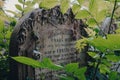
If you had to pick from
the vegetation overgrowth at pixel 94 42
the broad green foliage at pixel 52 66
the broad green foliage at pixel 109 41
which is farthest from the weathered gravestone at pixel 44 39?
the broad green foliage at pixel 109 41

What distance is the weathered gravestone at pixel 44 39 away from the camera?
222 centimetres

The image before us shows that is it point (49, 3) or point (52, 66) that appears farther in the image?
point (49, 3)

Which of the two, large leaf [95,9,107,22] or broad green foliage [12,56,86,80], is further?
large leaf [95,9,107,22]

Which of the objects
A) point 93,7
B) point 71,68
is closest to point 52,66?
point 71,68

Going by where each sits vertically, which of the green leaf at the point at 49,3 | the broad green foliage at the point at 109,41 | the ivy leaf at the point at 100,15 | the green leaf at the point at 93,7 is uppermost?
the green leaf at the point at 49,3

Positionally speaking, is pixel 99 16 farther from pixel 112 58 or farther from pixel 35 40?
pixel 35 40

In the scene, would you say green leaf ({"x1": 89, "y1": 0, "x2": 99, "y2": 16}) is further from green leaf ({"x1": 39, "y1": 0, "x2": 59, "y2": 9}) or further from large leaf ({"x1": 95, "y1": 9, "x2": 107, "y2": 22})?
green leaf ({"x1": 39, "y1": 0, "x2": 59, "y2": 9})

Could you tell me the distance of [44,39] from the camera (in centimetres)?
255

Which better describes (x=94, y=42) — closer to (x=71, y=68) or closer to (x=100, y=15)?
(x=71, y=68)

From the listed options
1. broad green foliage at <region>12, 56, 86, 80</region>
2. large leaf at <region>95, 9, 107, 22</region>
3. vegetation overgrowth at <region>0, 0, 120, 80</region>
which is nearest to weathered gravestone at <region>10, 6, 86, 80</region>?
vegetation overgrowth at <region>0, 0, 120, 80</region>

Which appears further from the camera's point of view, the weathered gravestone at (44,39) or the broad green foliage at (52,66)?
the weathered gravestone at (44,39)

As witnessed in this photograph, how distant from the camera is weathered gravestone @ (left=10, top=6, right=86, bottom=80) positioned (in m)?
2.22

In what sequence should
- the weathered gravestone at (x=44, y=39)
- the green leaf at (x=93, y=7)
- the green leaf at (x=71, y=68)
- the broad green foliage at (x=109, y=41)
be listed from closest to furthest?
the broad green foliage at (x=109, y=41)
the green leaf at (x=71, y=68)
the green leaf at (x=93, y=7)
the weathered gravestone at (x=44, y=39)

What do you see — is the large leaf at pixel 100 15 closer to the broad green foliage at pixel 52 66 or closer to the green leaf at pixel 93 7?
the green leaf at pixel 93 7
